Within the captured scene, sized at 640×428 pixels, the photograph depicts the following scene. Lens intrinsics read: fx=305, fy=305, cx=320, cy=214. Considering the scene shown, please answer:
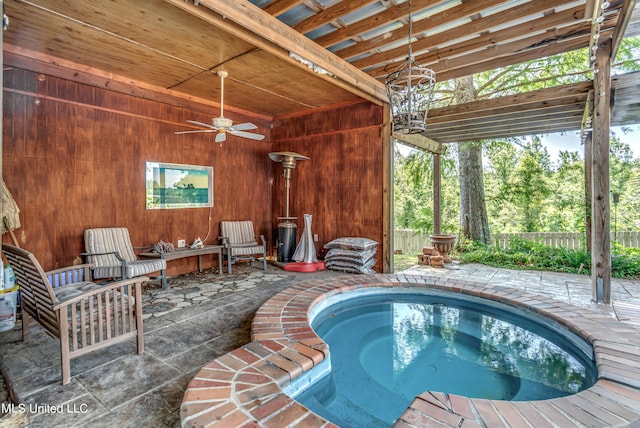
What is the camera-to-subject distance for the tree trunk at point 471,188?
7598mm

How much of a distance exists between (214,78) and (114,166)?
1968 mm

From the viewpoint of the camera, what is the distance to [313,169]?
20.0ft

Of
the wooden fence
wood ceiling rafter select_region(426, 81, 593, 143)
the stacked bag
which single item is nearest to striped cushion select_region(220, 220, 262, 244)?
the stacked bag

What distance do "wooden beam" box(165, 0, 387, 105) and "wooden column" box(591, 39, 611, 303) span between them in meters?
2.81

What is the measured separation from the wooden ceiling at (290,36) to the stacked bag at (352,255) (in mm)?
2396

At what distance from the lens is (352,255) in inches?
198

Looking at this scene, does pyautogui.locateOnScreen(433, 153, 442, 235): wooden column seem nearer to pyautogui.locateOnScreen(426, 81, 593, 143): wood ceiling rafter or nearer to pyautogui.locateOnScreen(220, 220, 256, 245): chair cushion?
pyautogui.locateOnScreen(426, 81, 593, 143): wood ceiling rafter

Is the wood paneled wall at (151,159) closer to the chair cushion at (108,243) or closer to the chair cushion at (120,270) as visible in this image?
the chair cushion at (108,243)

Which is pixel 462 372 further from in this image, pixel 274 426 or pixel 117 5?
pixel 117 5

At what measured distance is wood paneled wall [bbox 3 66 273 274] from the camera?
3707 mm

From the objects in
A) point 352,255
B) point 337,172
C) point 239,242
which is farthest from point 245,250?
point 337,172

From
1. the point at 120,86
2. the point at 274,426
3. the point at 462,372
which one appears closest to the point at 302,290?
the point at 462,372

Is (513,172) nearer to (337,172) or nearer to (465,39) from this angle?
(337,172)

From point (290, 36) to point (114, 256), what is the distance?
12.0ft
